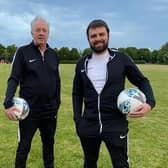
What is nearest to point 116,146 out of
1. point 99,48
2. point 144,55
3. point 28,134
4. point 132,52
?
point 99,48

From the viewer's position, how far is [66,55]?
388ft

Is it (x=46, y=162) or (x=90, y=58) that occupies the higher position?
(x=90, y=58)

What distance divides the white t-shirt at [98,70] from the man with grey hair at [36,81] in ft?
3.52

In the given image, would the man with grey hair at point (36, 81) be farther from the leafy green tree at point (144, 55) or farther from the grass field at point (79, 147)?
the leafy green tree at point (144, 55)

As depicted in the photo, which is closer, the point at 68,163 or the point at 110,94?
the point at 110,94

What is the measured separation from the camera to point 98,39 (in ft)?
15.2

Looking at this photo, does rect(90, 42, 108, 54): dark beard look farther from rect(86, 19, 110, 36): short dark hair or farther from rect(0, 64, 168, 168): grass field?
rect(0, 64, 168, 168): grass field

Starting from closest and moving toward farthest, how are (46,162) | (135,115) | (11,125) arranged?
(135,115) < (46,162) < (11,125)

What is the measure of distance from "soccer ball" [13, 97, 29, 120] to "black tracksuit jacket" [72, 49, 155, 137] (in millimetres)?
871

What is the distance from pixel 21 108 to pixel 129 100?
151 cm

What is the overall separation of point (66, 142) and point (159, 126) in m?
3.21

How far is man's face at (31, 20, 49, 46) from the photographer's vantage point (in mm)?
5477

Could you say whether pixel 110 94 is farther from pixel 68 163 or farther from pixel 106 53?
pixel 68 163

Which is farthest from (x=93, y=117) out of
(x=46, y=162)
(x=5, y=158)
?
(x=5, y=158)
